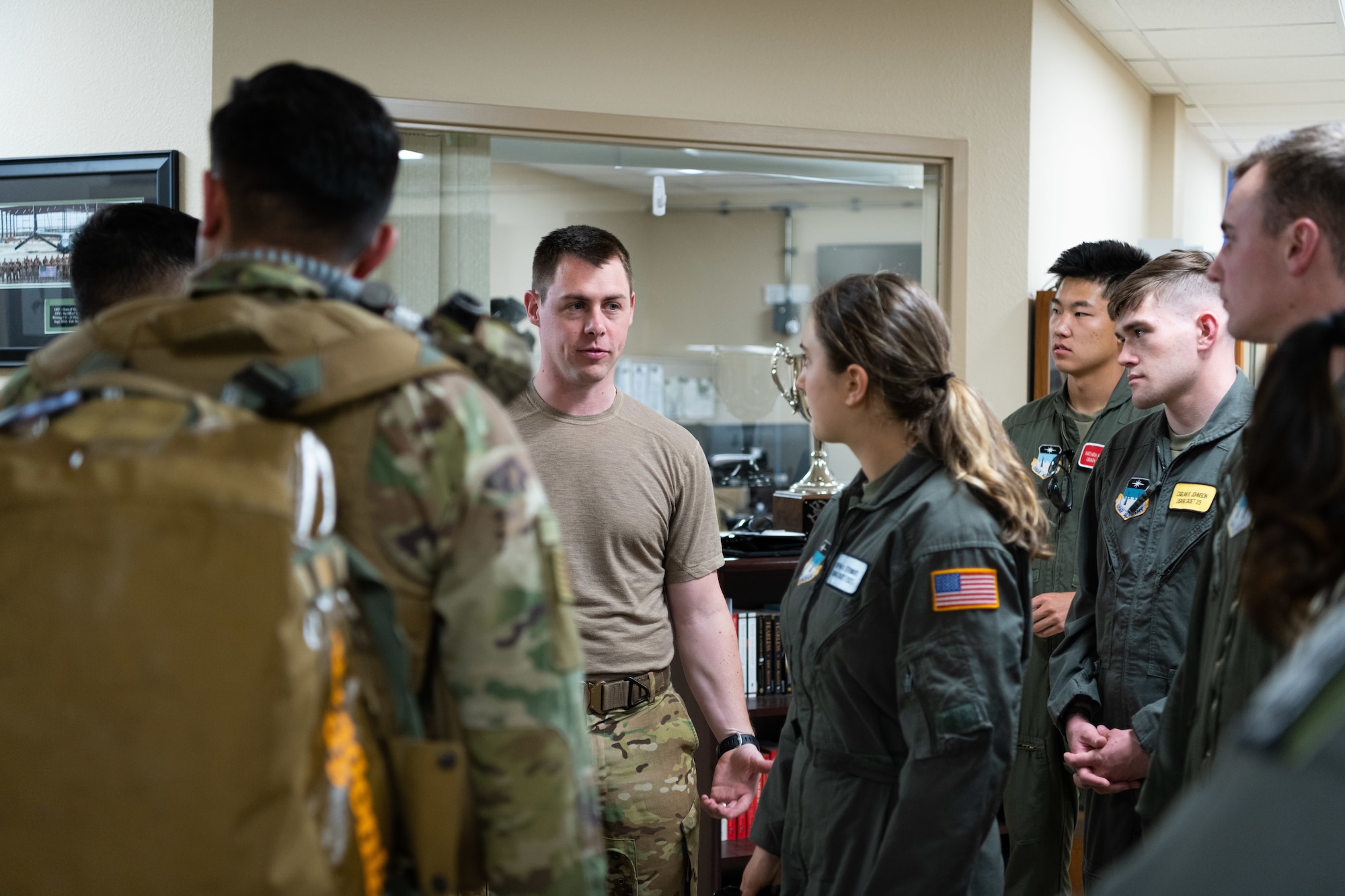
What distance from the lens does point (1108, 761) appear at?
1.94m

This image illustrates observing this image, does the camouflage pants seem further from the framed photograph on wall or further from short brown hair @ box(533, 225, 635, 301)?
the framed photograph on wall

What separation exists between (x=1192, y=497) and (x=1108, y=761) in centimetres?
54

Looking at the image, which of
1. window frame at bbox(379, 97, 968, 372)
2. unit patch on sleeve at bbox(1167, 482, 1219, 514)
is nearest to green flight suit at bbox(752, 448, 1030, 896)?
unit patch on sleeve at bbox(1167, 482, 1219, 514)

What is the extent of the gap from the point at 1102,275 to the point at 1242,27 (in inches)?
81.1

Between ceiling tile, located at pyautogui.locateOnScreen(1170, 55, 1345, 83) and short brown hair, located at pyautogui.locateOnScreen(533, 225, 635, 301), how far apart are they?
12.3 ft

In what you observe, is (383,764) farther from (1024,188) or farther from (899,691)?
(1024,188)

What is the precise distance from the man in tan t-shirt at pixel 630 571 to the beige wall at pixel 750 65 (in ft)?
3.64

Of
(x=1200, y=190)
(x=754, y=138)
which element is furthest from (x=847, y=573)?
(x=1200, y=190)

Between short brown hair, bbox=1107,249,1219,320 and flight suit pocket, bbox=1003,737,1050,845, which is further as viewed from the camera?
flight suit pocket, bbox=1003,737,1050,845

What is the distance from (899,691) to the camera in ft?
4.86

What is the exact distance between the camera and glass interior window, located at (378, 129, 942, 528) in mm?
3293

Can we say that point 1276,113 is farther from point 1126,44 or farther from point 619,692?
point 619,692

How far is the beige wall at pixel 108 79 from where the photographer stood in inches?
119

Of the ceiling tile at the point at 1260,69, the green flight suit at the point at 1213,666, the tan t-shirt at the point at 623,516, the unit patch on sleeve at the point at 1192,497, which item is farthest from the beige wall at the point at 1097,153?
the green flight suit at the point at 1213,666
